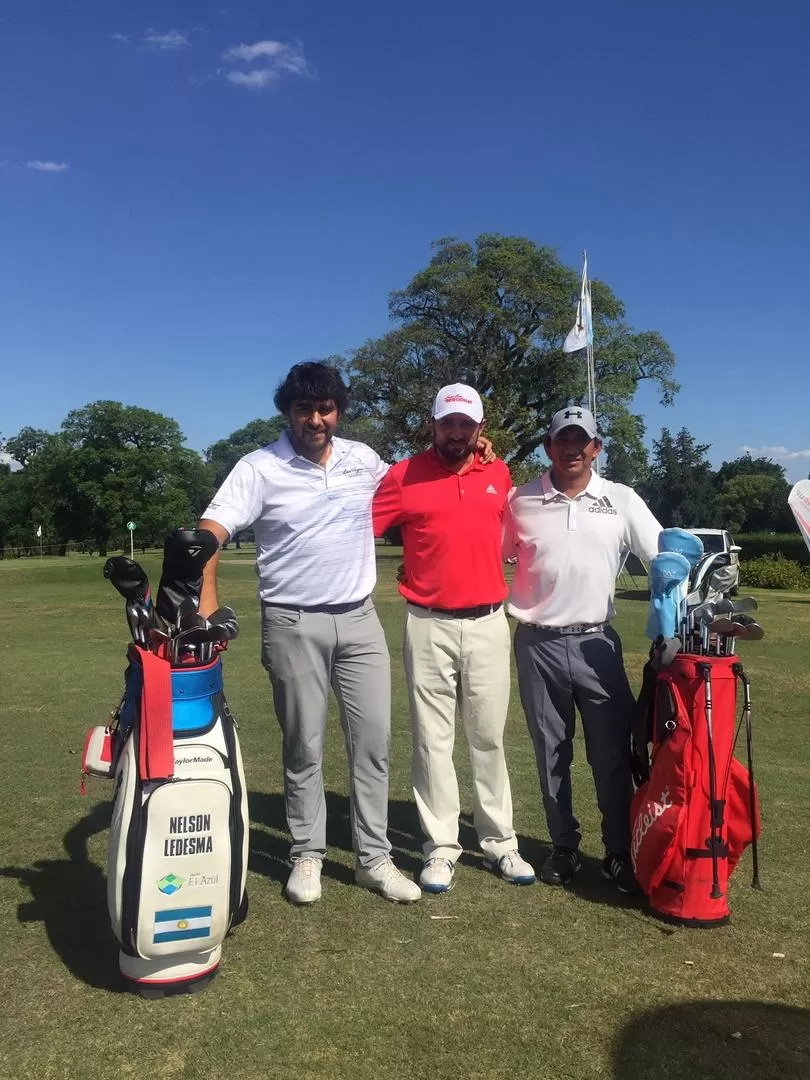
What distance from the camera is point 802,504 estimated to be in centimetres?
854

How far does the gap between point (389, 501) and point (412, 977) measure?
191 centimetres

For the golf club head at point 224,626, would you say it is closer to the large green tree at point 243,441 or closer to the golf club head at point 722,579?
the golf club head at point 722,579

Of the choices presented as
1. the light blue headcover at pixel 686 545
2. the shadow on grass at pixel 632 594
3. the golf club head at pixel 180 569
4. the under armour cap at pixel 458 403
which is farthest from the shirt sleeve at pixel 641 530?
the shadow on grass at pixel 632 594

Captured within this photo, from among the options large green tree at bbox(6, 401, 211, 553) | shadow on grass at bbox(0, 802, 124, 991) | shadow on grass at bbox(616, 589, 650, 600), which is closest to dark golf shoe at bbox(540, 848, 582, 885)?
shadow on grass at bbox(0, 802, 124, 991)

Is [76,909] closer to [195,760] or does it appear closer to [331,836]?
[195,760]

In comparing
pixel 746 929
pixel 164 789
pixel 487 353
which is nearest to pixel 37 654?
pixel 164 789

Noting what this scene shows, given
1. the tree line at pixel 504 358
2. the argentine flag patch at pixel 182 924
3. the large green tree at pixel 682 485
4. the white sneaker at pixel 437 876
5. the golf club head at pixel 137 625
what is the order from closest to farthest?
the argentine flag patch at pixel 182 924
the golf club head at pixel 137 625
the white sneaker at pixel 437 876
the tree line at pixel 504 358
the large green tree at pixel 682 485

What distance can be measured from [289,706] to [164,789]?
37.5 inches

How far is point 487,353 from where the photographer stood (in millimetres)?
39469

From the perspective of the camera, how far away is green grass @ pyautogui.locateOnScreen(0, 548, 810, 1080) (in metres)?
2.49

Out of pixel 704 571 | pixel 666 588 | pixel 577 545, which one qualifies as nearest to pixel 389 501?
pixel 577 545

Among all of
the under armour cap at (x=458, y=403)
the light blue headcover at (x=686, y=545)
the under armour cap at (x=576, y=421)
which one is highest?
the under armour cap at (x=458, y=403)

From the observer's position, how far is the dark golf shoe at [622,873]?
11.8ft

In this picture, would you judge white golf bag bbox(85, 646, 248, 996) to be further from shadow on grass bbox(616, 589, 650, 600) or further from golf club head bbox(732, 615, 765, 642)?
shadow on grass bbox(616, 589, 650, 600)
